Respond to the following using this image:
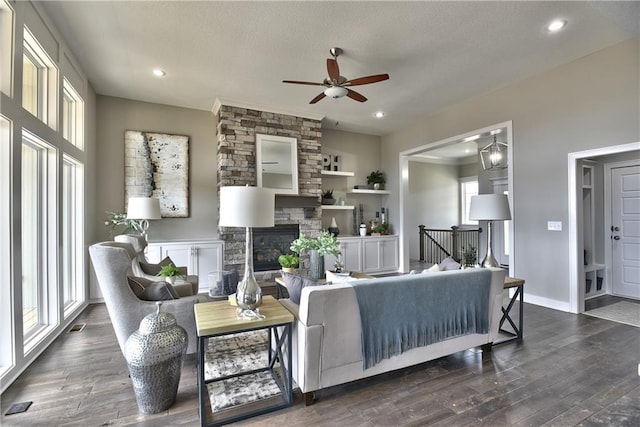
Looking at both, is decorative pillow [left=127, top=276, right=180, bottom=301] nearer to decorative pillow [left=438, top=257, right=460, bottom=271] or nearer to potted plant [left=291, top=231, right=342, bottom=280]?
potted plant [left=291, top=231, right=342, bottom=280]

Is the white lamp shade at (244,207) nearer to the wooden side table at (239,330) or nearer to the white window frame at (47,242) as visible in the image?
the wooden side table at (239,330)

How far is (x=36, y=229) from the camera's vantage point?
2.97m

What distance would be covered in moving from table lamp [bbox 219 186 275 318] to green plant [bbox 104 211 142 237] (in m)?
3.54

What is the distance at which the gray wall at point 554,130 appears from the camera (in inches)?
138

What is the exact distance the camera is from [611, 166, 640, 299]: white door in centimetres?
447

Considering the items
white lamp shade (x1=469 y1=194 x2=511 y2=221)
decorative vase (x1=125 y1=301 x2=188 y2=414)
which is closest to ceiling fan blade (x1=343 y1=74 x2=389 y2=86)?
white lamp shade (x1=469 y1=194 x2=511 y2=221)

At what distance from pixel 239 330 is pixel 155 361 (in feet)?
1.84

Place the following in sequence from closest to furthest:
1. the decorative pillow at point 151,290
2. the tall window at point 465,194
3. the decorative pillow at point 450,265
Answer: the decorative pillow at point 151,290, the decorative pillow at point 450,265, the tall window at point 465,194

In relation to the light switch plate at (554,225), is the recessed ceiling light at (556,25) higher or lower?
higher

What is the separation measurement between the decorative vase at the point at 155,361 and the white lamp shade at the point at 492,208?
116 inches

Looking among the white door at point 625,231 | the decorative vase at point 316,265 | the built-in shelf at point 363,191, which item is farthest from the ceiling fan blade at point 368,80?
the white door at point 625,231

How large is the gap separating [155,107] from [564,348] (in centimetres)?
653

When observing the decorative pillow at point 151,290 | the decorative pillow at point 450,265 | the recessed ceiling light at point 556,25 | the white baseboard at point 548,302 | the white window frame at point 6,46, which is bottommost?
the white baseboard at point 548,302

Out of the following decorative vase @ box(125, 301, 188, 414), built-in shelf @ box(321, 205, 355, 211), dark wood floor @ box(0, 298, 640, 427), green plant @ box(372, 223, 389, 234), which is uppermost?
built-in shelf @ box(321, 205, 355, 211)
